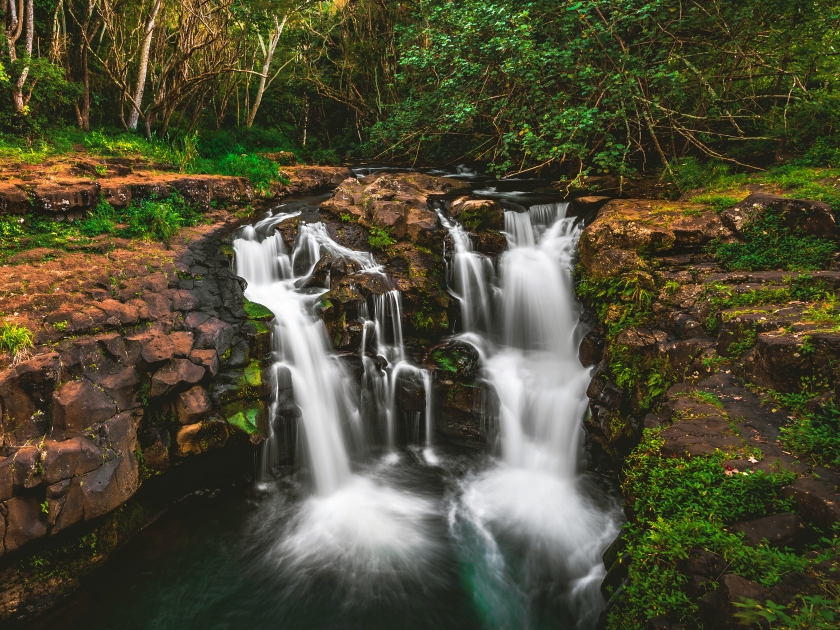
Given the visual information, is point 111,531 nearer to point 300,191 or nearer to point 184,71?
point 300,191

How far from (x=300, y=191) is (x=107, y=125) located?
6.27 meters

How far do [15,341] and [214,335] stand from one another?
82.3 inches

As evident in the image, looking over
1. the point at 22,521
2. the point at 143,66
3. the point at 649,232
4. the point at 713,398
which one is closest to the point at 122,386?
the point at 22,521

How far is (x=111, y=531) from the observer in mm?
5004

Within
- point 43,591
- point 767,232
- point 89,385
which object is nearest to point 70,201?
point 89,385

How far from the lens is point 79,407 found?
15.2ft

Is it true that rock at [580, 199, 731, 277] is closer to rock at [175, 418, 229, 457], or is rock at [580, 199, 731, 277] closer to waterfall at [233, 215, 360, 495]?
waterfall at [233, 215, 360, 495]

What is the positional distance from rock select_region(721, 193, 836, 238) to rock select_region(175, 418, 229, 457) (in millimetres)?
8060

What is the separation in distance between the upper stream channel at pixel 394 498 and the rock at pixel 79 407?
1.77 metres

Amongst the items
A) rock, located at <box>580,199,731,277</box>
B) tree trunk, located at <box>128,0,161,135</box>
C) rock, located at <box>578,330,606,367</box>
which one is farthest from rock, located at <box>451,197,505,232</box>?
tree trunk, located at <box>128,0,161,135</box>

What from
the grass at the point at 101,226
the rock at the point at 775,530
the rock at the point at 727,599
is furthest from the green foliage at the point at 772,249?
the grass at the point at 101,226

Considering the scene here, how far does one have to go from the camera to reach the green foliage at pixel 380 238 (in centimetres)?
851

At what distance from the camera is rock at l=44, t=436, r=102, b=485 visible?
169 inches

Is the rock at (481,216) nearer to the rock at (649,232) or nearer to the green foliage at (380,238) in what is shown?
the green foliage at (380,238)
